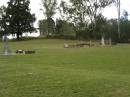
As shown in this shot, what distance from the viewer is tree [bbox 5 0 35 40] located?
8706 centimetres

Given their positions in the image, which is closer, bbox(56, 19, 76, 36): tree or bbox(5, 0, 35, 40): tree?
bbox(56, 19, 76, 36): tree

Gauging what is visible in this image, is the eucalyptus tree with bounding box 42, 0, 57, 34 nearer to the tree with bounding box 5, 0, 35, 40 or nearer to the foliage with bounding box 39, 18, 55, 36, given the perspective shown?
the foliage with bounding box 39, 18, 55, 36

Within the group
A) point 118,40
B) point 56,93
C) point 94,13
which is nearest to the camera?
point 56,93

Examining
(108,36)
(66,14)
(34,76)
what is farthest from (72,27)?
(34,76)

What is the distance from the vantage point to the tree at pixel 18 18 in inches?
3428

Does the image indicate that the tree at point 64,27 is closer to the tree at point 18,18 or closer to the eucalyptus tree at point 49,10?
the eucalyptus tree at point 49,10

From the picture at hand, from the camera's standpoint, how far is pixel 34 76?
42.3 feet

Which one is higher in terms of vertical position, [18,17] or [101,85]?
[18,17]

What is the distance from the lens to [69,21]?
83.2 metres

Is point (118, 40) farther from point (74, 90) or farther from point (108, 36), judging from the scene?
point (74, 90)

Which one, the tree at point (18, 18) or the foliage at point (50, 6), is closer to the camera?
the tree at point (18, 18)

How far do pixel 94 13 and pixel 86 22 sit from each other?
262 cm

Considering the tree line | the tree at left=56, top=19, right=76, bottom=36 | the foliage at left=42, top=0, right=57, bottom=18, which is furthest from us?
the foliage at left=42, top=0, right=57, bottom=18

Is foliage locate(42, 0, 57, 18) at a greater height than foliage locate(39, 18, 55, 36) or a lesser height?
greater
